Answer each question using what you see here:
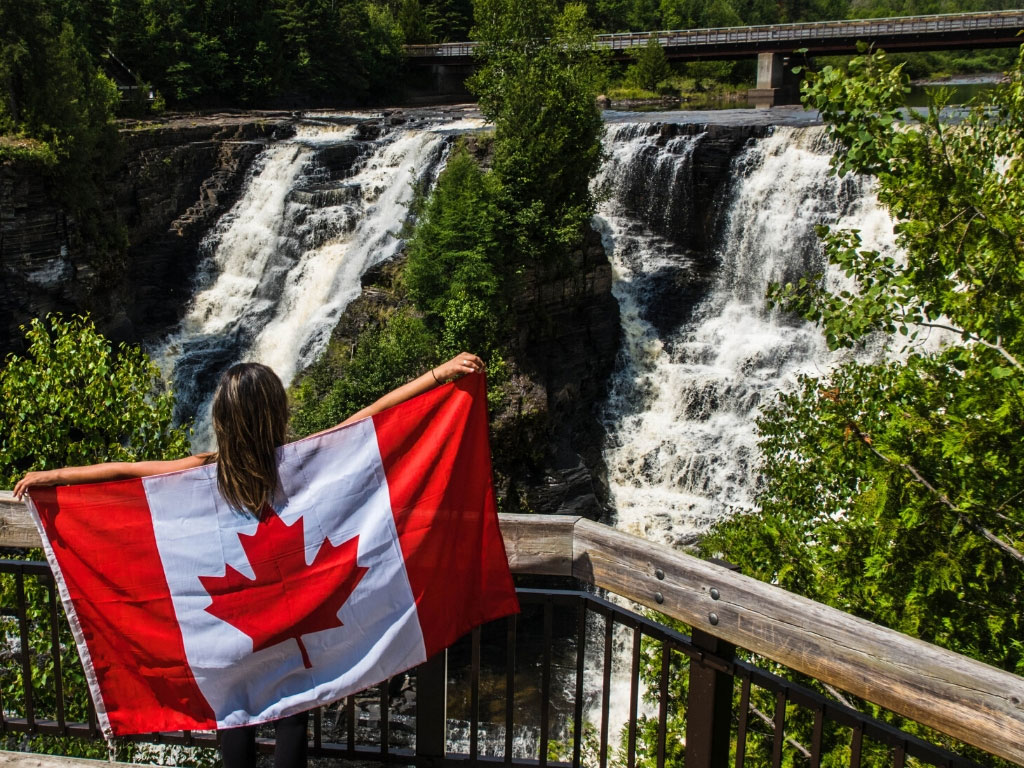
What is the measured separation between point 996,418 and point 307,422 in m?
16.1

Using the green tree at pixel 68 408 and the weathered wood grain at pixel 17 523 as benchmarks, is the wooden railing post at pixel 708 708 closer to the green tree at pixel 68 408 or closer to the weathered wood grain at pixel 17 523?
the weathered wood grain at pixel 17 523

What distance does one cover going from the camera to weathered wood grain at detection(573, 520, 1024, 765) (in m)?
2.58

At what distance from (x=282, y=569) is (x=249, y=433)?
48cm

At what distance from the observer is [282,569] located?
3.35m

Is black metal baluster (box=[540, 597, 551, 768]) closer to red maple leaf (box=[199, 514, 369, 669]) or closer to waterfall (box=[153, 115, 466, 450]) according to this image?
red maple leaf (box=[199, 514, 369, 669])

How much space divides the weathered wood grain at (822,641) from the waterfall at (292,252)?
70.9 feet

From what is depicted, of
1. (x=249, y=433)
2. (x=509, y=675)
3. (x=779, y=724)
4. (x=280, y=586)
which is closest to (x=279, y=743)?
(x=280, y=586)

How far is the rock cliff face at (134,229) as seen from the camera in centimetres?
2494

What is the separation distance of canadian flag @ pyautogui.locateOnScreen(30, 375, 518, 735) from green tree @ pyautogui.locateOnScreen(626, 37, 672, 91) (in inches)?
1773

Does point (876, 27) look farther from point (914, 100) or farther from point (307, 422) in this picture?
point (307, 422)

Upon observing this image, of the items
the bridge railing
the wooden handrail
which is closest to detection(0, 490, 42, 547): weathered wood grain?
the wooden handrail

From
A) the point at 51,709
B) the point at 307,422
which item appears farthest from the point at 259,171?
the point at 51,709

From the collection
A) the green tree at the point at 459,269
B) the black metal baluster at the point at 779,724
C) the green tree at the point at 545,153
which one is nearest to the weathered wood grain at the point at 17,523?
the black metal baluster at the point at 779,724

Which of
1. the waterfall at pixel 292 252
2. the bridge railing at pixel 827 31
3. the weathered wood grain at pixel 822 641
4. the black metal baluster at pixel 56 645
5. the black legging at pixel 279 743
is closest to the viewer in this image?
the weathered wood grain at pixel 822 641
